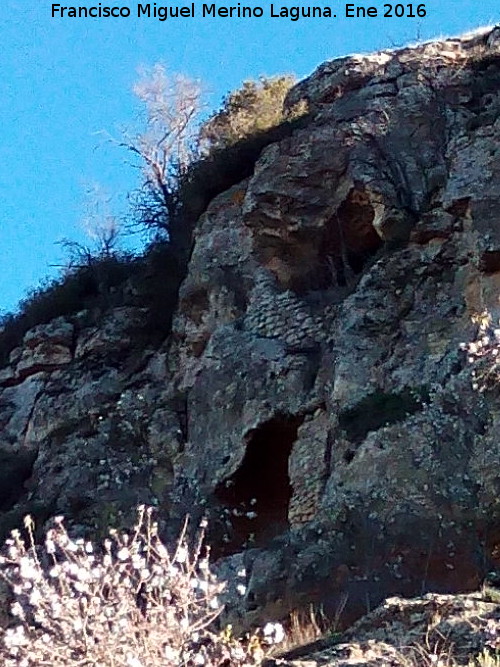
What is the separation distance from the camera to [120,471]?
16391 mm

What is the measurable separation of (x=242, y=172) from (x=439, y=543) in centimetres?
964

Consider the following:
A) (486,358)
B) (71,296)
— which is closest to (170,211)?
(71,296)

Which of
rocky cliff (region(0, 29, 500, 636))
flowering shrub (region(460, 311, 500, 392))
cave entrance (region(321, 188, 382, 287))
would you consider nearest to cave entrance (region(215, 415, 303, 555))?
rocky cliff (region(0, 29, 500, 636))

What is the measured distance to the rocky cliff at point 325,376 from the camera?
11.1 m

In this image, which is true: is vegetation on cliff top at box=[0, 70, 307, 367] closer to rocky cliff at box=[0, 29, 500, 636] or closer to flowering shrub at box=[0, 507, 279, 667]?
rocky cliff at box=[0, 29, 500, 636]

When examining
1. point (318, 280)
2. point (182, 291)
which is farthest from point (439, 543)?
point (182, 291)

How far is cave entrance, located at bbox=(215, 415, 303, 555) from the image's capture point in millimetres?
14617

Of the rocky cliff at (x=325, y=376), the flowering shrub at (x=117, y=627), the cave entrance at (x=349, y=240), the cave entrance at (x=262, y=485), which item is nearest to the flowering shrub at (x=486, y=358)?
the rocky cliff at (x=325, y=376)

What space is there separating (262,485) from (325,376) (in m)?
1.62

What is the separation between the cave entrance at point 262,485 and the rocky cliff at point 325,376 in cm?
3

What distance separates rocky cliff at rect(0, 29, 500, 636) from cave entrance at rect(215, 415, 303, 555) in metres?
0.03

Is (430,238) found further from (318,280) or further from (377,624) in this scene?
(377,624)

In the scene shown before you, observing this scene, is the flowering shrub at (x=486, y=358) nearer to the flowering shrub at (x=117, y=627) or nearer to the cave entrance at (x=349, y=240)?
the flowering shrub at (x=117, y=627)

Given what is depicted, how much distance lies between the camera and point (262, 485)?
1509 cm
